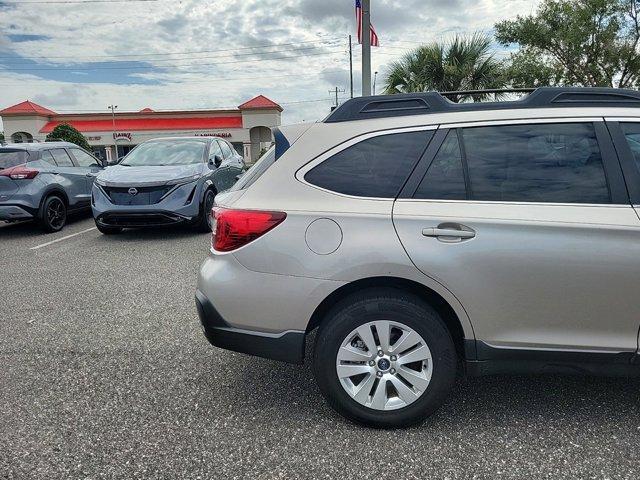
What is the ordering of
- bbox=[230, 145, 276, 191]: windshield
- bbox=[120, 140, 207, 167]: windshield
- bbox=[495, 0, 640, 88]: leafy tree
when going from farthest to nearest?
bbox=[495, 0, 640, 88]: leafy tree < bbox=[120, 140, 207, 167]: windshield < bbox=[230, 145, 276, 191]: windshield

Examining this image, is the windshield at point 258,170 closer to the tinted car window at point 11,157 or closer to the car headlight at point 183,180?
the car headlight at point 183,180

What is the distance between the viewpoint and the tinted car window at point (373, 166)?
2.53 metres

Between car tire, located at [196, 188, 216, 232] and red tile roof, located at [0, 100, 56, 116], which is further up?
red tile roof, located at [0, 100, 56, 116]

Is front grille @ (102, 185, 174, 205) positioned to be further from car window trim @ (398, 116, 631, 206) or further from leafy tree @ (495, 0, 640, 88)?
leafy tree @ (495, 0, 640, 88)

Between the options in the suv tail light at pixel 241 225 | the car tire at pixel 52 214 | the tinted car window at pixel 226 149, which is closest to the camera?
the suv tail light at pixel 241 225

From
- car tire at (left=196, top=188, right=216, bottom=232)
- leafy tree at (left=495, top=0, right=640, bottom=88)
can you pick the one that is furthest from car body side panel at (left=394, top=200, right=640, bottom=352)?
leafy tree at (left=495, top=0, right=640, bottom=88)

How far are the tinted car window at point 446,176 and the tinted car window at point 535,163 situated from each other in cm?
5

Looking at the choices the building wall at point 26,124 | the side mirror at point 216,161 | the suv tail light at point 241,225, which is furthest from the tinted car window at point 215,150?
the building wall at point 26,124

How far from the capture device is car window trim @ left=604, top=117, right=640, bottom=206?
2408mm

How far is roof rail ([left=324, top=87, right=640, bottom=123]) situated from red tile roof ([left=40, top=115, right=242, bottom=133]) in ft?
138

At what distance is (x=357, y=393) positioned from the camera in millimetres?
2537

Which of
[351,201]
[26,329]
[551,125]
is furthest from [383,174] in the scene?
[26,329]

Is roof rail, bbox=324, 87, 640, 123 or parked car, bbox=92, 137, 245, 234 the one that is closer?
roof rail, bbox=324, 87, 640, 123

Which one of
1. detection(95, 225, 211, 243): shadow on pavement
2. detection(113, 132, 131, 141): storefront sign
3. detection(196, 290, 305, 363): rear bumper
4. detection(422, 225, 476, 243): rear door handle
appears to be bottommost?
detection(113, 132, 131, 141): storefront sign
